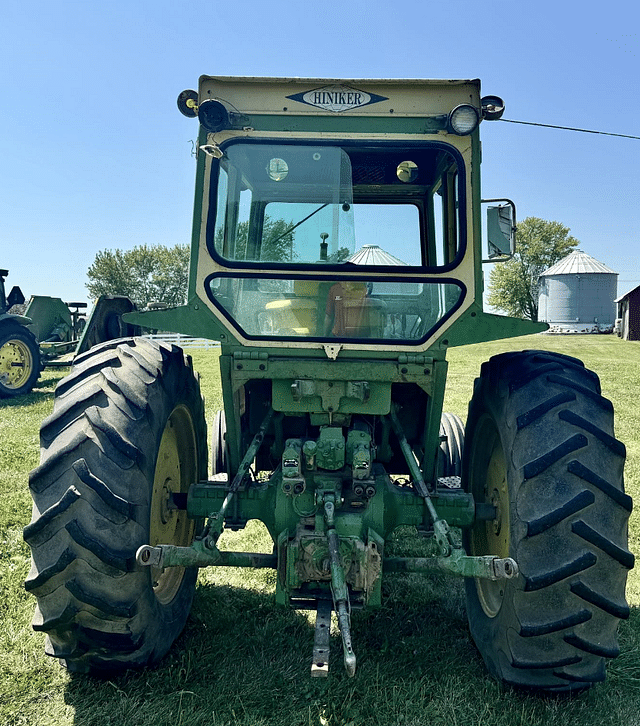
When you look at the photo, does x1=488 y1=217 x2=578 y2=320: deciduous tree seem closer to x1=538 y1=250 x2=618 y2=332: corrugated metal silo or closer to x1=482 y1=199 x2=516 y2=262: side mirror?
x1=538 y1=250 x2=618 y2=332: corrugated metal silo

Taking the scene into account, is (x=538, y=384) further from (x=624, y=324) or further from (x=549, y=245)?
(x=549, y=245)

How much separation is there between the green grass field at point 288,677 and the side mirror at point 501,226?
212cm

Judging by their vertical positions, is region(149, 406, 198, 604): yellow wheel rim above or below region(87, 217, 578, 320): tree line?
below

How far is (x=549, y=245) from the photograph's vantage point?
6016 cm

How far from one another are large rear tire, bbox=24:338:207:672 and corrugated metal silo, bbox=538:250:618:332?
4864 cm

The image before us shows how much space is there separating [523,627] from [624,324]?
41.5 meters

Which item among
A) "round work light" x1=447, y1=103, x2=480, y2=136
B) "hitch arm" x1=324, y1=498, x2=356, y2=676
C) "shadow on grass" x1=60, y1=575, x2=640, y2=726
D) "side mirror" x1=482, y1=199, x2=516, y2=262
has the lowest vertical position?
"shadow on grass" x1=60, y1=575, x2=640, y2=726

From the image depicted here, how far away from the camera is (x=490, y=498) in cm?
331

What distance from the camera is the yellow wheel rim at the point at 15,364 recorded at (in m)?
11.7

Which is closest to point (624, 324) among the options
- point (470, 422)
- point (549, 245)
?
point (549, 245)

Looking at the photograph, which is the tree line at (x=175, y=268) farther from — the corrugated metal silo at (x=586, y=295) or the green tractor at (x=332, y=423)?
the green tractor at (x=332, y=423)

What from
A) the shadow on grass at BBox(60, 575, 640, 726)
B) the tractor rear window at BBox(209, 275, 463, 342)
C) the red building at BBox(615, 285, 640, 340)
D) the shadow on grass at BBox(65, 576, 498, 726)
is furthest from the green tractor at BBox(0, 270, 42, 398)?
the red building at BBox(615, 285, 640, 340)

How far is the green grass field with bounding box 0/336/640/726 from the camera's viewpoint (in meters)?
2.60

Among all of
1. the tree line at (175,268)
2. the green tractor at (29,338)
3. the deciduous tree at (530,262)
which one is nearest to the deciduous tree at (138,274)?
the tree line at (175,268)
